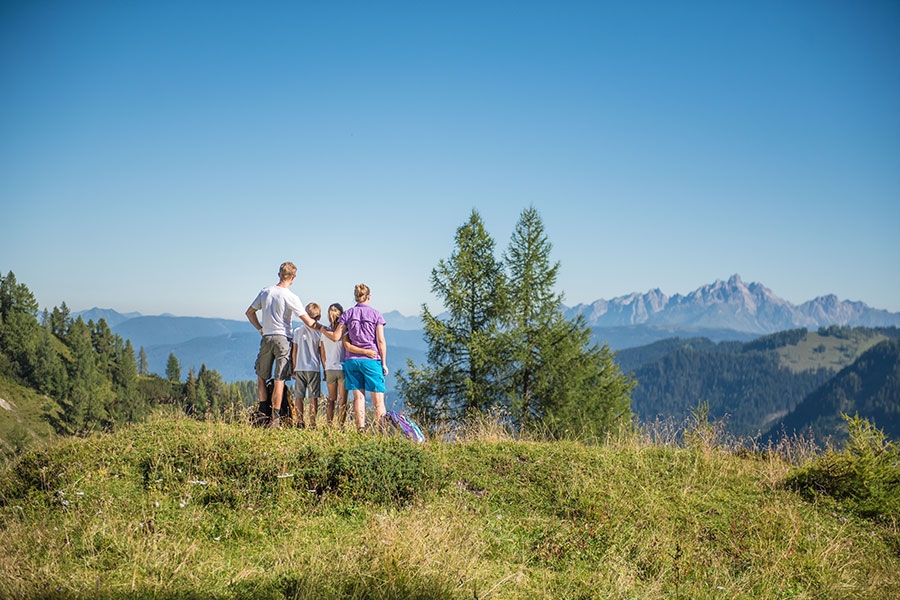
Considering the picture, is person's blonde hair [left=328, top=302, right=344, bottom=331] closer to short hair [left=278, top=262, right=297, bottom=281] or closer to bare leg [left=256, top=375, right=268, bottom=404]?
short hair [left=278, top=262, right=297, bottom=281]

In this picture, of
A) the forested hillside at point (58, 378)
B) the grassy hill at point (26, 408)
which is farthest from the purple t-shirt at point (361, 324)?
the grassy hill at point (26, 408)

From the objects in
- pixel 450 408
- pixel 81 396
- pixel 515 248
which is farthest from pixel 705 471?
pixel 81 396

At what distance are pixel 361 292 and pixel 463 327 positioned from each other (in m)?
13.1

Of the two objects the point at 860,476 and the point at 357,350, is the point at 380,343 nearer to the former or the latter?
the point at 357,350

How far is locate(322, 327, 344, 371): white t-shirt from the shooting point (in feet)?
32.4

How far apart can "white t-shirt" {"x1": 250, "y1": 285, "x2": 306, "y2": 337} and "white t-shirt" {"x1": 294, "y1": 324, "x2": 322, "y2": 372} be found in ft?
1.55

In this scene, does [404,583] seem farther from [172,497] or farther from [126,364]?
[126,364]

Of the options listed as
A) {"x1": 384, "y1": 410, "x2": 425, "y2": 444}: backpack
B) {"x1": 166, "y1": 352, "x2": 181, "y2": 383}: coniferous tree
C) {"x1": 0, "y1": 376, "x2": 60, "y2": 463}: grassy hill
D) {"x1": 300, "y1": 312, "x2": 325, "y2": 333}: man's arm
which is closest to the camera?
{"x1": 300, "y1": 312, "x2": 325, "y2": 333}: man's arm

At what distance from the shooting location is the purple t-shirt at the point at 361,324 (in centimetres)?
958

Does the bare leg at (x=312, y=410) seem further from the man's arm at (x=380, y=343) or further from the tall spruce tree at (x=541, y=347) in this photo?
the tall spruce tree at (x=541, y=347)

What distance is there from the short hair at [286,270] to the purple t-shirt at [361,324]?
1096 millimetres

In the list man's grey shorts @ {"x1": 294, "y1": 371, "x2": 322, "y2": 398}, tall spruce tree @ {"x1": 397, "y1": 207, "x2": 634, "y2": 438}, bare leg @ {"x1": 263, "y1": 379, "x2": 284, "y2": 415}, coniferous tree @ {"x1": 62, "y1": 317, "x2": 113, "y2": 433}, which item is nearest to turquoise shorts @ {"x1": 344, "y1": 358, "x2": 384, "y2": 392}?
man's grey shorts @ {"x1": 294, "y1": 371, "x2": 322, "y2": 398}

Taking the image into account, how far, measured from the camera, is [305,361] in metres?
9.95

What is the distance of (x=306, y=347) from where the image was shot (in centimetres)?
998
